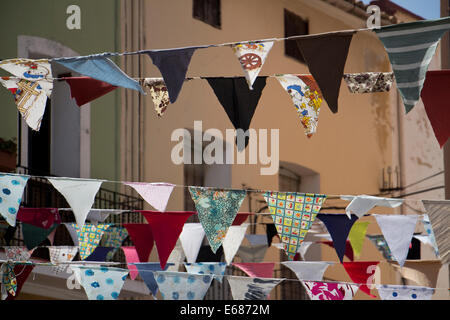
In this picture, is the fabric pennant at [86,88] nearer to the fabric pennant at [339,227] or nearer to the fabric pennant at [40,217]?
the fabric pennant at [40,217]

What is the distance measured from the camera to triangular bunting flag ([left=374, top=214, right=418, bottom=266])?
9.18 m

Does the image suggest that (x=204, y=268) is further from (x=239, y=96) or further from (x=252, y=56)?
(x=252, y=56)

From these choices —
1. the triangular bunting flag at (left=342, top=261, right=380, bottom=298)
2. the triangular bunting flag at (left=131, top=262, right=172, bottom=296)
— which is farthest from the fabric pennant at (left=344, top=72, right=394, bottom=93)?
the triangular bunting flag at (left=131, top=262, right=172, bottom=296)

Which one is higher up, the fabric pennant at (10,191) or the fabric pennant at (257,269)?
the fabric pennant at (10,191)

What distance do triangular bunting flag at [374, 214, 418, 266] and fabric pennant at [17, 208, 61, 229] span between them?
10.8ft

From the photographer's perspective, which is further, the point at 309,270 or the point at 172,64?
the point at 309,270

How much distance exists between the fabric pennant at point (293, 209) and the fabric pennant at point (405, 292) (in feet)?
3.13

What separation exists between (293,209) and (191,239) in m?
2.45

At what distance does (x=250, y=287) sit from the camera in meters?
8.73

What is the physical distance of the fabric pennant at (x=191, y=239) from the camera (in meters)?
10.4

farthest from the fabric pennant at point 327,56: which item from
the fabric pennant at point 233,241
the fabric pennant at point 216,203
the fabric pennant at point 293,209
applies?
the fabric pennant at point 233,241

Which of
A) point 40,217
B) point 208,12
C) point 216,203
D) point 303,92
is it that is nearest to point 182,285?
point 216,203

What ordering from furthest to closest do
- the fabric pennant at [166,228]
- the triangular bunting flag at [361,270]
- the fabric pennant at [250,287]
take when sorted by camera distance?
the triangular bunting flag at [361,270]
the fabric pennant at [166,228]
the fabric pennant at [250,287]

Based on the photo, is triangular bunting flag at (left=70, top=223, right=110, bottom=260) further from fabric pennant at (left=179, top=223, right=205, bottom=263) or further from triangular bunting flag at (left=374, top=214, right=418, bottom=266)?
triangular bunting flag at (left=374, top=214, right=418, bottom=266)
